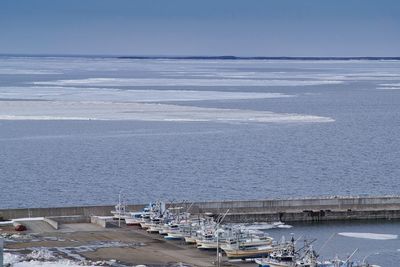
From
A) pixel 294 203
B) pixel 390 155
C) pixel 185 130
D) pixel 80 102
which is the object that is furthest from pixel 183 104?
pixel 294 203

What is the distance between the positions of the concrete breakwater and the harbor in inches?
1.2

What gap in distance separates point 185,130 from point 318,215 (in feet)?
86.3

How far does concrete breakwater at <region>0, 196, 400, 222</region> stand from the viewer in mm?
33531

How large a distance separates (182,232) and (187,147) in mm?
22826

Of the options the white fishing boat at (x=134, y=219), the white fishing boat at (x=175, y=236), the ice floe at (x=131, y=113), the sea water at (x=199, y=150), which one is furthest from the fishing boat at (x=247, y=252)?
the ice floe at (x=131, y=113)

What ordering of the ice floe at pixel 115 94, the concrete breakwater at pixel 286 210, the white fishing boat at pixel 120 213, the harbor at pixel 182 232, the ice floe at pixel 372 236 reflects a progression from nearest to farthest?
the harbor at pixel 182 232 < the ice floe at pixel 372 236 < the white fishing boat at pixel 120 213 < the concrete breakwater at pixel 286 210 < the ice floe at pixel 115 94

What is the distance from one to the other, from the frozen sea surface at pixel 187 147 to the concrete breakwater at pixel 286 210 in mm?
3764

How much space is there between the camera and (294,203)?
3506 cm

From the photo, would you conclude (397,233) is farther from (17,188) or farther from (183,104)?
(183,104)

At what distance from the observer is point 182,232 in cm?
3027

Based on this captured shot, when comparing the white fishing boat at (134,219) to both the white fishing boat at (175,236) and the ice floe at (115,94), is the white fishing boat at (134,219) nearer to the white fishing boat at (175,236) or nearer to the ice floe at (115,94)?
the white fishing boat at (175,236)

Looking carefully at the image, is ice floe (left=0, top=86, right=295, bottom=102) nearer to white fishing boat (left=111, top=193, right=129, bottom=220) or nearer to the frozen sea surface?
the frozen sea surface

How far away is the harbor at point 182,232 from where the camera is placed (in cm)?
2706

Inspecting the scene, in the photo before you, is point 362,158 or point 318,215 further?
A: point 362,158
